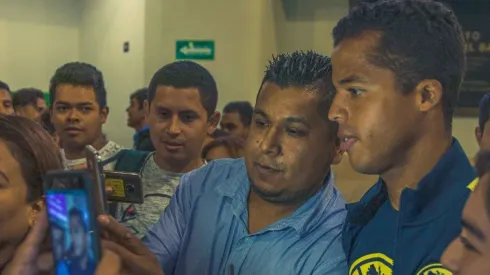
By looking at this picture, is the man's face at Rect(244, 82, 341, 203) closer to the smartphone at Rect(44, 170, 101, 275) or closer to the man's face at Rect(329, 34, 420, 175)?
the man's face at Rect(329, 34, 420, 175)

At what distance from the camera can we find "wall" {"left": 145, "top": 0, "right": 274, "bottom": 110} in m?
6.55

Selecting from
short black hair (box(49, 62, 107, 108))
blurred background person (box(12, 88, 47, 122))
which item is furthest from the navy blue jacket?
blurred background person (box(12, 88, 47, 122))

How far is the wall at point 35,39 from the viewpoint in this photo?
844 cm

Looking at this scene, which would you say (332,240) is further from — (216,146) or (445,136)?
(216,146)

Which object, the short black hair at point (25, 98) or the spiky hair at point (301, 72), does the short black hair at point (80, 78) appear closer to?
the spiky hair at point (301, 72)

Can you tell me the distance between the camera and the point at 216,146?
11.6ft

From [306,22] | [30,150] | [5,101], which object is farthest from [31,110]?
[30,150]

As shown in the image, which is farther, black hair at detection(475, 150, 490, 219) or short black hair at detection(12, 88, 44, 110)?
short black hair at detection(12, 88, 44, 110)

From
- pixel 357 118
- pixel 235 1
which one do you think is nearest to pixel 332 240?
pixel 357 118

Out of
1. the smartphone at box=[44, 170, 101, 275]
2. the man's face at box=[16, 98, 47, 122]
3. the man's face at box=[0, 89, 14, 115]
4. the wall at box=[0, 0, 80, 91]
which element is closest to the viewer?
the smartphone at box=[44, 170, 101, 275]

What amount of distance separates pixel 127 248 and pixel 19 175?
37 cm

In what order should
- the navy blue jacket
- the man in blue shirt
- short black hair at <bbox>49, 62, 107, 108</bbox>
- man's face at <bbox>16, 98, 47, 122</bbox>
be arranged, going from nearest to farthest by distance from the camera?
the navy blue jacket → the man in blue shirt → short black hair at <bbox>49, 62, 107, 108</bbox> → man's face at <bbox>16, 98, 47, 122</bbox>

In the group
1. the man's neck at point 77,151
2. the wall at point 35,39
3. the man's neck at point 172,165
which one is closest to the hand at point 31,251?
the man's neck at point 172,165

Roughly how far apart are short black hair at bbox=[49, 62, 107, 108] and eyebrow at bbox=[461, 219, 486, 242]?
2.43 m
